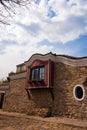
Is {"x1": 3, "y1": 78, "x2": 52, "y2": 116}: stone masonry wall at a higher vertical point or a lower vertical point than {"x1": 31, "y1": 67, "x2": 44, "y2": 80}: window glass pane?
lower

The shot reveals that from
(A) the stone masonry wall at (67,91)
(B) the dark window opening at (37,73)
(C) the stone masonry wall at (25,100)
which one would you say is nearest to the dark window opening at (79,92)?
(A) the stone masonry wall at (67,91)

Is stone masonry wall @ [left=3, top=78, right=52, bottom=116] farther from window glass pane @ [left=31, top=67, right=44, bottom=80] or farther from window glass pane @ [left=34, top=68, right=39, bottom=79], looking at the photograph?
window glass pane @ [left=34, top=68, right=39, bottom=79]

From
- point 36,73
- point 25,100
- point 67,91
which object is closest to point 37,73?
point 36,73

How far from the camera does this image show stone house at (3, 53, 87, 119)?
14799mm

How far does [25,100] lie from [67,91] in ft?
18.0

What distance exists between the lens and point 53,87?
1673 centimetres

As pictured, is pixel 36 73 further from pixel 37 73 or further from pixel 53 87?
pixel 53 87

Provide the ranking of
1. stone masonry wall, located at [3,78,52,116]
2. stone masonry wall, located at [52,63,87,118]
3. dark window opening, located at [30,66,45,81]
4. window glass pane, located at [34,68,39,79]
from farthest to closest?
1. window glass pane, located at [34,68,39,79]
2. dark window opening, located at [30,66,45,81]
3. stone masonry wall, located at [3,78,52,116]
4. stone masonry wall, located at [52,63,87,118]

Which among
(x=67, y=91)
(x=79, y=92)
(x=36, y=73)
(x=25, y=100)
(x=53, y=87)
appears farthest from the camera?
(x=25, y=100)

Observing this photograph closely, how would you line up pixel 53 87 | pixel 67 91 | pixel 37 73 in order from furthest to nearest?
pixel 37 73, pixel 53 87, pixel 67 91

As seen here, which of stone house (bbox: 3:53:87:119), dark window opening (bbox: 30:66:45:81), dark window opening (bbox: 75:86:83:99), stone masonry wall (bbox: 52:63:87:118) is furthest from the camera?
dark window opening (bbox: 30:66:45:81)

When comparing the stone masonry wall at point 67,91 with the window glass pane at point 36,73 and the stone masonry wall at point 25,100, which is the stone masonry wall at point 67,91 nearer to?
the stone masonry wall at point 25,100

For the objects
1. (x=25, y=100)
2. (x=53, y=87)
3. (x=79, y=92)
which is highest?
(x=53, y=87)

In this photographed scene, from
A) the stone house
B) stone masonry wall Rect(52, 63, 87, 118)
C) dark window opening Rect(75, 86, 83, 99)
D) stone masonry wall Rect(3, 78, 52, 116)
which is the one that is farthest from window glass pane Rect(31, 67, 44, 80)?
dark window opening Rect(75, 86, 83, 99)
